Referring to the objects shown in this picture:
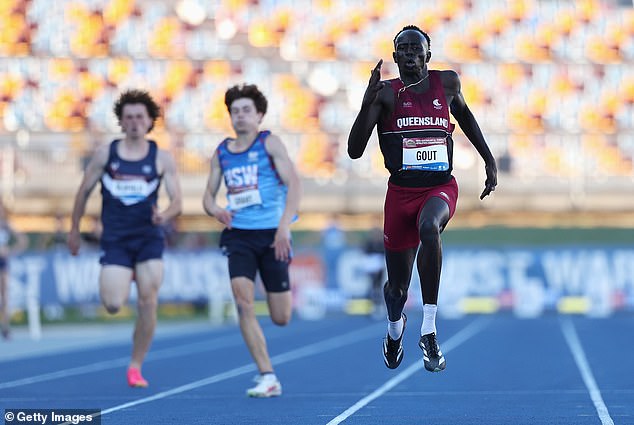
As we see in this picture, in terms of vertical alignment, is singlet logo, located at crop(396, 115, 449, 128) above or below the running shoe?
above

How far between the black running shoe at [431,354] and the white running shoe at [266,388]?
2.21 metres

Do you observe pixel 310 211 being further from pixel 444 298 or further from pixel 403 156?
pixel 403 156

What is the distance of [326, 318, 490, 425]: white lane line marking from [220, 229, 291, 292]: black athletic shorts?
0.99 meters

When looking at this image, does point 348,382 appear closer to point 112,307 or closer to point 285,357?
point 112,307

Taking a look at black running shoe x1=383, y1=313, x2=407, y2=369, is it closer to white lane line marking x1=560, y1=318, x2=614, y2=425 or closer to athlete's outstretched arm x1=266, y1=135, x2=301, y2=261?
white lane line marking x1=560, y1=318, x2=614, y2=425

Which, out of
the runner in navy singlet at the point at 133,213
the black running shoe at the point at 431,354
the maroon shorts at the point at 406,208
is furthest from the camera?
the runner in navy singlet at the point at 133,213

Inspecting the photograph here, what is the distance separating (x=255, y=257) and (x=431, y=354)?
2.53 m

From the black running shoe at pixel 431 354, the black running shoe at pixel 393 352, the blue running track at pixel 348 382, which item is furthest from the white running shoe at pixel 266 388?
the black running shoe at pixel 431 354

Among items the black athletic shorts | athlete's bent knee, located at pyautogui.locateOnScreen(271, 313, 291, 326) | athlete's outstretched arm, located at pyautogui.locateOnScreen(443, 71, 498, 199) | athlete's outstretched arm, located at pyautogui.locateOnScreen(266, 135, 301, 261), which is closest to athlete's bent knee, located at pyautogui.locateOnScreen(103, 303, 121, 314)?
the black athletic shorts

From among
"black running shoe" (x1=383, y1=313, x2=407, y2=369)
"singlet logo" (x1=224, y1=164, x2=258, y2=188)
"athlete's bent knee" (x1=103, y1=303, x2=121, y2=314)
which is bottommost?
"black running shoe" (x1=383, y1=313, x2=407, y2=369)

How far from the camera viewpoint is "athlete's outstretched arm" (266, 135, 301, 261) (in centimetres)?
909

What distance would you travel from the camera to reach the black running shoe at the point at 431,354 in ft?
23.0

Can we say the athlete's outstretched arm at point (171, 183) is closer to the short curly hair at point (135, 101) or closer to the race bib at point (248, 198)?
the short curly hair at point (135, 101)

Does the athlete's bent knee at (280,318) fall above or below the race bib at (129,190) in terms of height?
below
